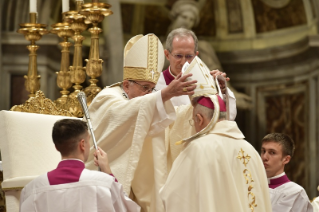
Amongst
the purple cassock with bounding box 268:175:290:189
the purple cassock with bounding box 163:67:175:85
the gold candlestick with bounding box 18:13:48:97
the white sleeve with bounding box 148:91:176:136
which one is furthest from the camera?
the gold candlestick with bounding box 18:13:48:97

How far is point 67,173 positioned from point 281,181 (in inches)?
74.3

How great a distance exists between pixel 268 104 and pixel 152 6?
244 cm

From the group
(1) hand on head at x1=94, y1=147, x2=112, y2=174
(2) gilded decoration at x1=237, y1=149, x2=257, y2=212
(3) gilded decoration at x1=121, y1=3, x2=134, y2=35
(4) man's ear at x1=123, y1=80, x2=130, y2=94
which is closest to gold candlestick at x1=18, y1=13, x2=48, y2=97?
(4) man's ear at x1=123, y1=80, x2=130, y2=94

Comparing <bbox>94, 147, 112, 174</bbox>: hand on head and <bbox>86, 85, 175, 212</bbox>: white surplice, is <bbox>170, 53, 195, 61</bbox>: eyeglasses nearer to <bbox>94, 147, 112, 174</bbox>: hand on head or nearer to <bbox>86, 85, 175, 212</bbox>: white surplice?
<bbox>86, 85, 175, 212</bbox>: white surplice

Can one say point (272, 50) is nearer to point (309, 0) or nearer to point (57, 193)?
point (309, 0)

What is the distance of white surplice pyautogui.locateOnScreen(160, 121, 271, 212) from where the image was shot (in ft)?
13.5

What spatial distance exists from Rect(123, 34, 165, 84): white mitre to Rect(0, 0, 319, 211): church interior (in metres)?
4.87

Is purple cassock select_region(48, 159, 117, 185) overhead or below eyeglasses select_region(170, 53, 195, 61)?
below

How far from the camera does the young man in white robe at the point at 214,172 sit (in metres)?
4.13

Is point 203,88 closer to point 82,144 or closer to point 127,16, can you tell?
point 82,144

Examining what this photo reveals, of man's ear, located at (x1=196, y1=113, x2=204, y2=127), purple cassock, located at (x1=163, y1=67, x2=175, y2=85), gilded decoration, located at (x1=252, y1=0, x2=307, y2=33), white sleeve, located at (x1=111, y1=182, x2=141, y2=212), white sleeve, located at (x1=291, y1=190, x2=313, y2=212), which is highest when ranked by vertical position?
Result: gilded decoration, located at (x1=252, y1=0, x2=307, y2=33)

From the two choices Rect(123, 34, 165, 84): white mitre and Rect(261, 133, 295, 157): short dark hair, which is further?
Rect(261, 133, 295, 157): short dark hair

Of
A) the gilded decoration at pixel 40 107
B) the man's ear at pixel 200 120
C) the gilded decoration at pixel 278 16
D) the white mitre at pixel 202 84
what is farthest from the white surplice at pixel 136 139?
the gilded decoration at pixel 278 16

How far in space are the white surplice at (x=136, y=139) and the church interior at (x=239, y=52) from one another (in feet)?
16.6
